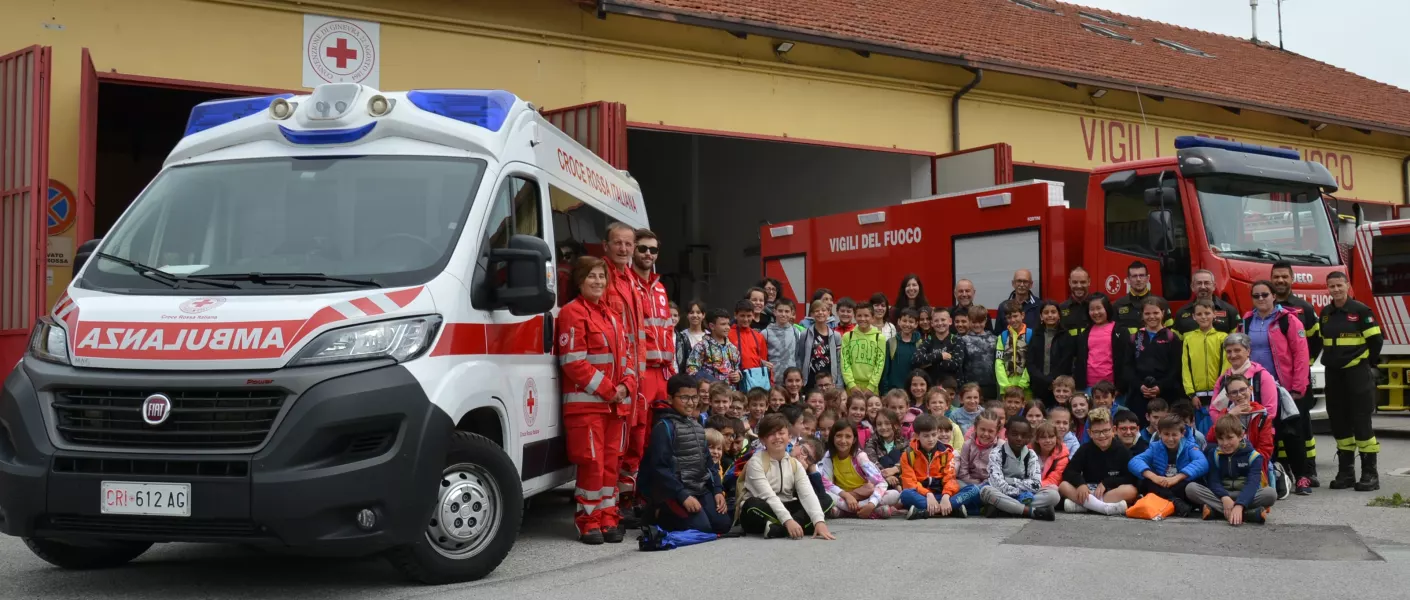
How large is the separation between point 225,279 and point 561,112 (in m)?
7.89

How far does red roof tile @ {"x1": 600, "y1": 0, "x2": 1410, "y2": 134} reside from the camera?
16516mm

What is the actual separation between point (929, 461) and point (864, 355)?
211 cm

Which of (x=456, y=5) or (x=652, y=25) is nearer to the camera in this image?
(x=456, y=5)

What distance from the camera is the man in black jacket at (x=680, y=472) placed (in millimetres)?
7324

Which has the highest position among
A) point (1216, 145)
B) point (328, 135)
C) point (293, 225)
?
point (1216, 145)

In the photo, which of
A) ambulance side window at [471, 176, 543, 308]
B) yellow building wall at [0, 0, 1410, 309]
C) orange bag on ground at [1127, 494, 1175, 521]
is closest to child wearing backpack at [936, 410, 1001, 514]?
orange bag on ground at [1127, 494, 1175, 521]

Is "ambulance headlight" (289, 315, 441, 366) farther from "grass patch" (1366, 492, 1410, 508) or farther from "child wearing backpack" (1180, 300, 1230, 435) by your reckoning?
"grass patch" (1366, 492, 1410, 508)

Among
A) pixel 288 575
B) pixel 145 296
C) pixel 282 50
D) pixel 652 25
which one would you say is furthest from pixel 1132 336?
pixel 282 50

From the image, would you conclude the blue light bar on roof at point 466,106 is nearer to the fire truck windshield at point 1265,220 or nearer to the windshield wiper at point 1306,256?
the fire truck windshield at point 1265,220

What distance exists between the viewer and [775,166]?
2030cm

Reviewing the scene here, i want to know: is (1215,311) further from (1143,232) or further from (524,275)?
(524,275)

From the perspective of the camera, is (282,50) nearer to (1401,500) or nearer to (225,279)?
(225,279)

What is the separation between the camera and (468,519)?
19.0 ft

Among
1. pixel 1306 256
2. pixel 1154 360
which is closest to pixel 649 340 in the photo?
pixel 1154 360
